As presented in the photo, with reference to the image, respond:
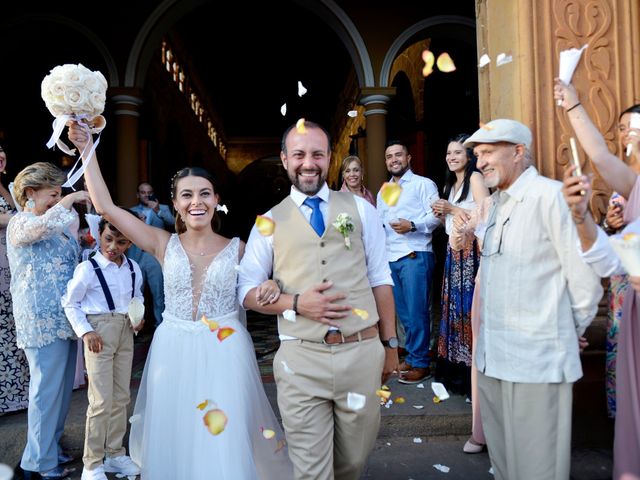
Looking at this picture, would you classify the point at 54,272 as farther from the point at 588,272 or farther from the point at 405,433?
the point at 588,272

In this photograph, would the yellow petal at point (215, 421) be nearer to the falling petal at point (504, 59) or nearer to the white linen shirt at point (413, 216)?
the white linen shirt at point (413, 216)

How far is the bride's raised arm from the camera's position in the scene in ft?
8.75

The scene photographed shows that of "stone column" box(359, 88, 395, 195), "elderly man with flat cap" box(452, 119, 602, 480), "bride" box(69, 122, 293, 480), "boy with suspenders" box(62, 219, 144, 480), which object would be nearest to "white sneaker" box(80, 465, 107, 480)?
"boy with suspenders" box(62, 219, 144, 480)

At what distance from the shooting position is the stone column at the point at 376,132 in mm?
9320

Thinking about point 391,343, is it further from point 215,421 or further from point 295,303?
point 215,421

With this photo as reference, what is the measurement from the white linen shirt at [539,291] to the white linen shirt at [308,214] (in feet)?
1.84

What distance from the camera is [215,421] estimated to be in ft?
8.66

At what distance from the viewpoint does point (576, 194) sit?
2.07 m

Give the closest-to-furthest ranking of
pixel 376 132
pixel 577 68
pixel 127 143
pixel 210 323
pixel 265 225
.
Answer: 1. pixel 265 225
2. pixel 210 323
3. pixel 577 68
4. pixel 127 143
5. pixel 376 132

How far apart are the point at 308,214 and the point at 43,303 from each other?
211 cm

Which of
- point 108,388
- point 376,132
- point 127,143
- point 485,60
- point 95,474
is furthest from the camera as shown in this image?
point 376,132

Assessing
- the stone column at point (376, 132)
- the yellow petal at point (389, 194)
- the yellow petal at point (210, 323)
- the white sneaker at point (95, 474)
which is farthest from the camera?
the stone column at point (376, 132)

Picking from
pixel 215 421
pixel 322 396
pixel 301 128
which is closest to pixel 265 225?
pixel 301 128

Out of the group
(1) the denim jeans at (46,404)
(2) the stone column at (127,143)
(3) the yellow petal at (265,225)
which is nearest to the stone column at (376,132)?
(2) the stone column at (127,143)
